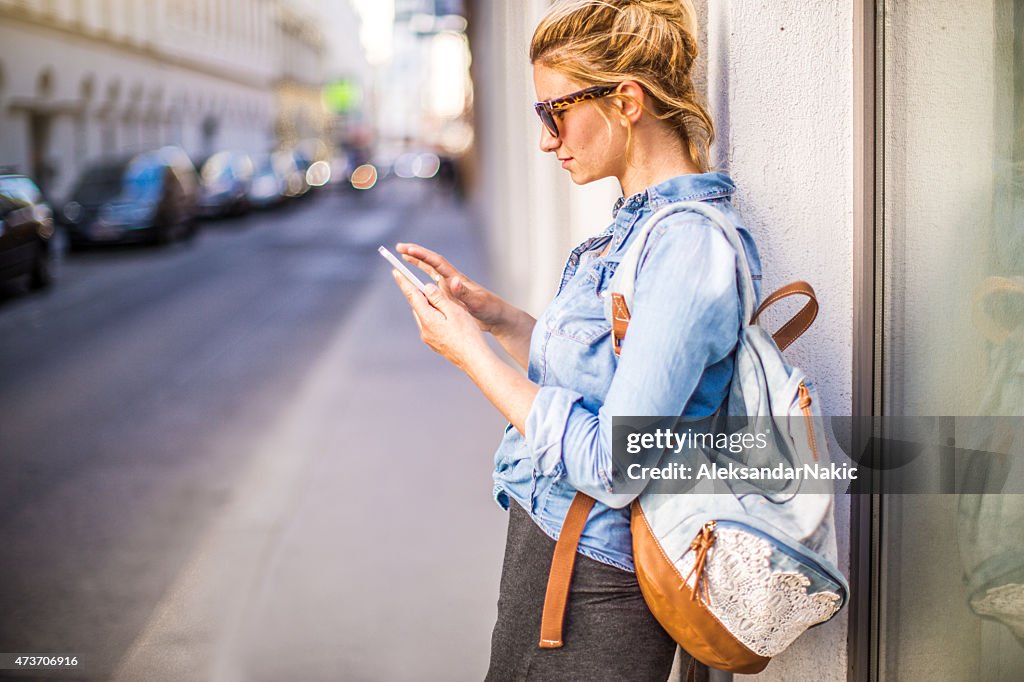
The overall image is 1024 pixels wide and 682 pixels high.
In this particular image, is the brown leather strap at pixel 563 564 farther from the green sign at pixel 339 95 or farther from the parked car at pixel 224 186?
the green sign at pixel 339 95

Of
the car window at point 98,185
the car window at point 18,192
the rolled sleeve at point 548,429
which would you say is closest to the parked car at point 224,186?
the car window at point 98,185

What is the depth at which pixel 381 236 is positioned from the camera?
26.1 m

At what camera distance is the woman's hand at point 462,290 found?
207 cm

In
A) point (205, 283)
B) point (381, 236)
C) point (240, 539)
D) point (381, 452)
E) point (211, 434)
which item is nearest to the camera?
point (240, 539)

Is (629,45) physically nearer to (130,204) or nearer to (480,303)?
(480,303)

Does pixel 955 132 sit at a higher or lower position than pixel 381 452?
higher

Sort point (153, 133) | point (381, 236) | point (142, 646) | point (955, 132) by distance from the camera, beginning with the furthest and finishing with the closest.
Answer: point (153, 133), point (381, 236), point (142, 646), point (955, 132)

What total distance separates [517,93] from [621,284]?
847 centimetres

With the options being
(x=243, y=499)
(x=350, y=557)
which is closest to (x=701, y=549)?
(x=350, y=557)

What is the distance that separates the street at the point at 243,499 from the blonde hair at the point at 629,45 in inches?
103

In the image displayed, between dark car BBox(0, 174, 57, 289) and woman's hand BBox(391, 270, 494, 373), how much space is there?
13.5 m

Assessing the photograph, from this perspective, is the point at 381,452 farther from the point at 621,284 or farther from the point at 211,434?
the point at 621,284

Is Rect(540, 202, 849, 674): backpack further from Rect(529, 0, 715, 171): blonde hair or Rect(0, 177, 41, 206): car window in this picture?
Rect(0, 177, 41, 206): car window

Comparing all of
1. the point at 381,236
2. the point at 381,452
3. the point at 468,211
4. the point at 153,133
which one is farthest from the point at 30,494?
the point at 153,133
